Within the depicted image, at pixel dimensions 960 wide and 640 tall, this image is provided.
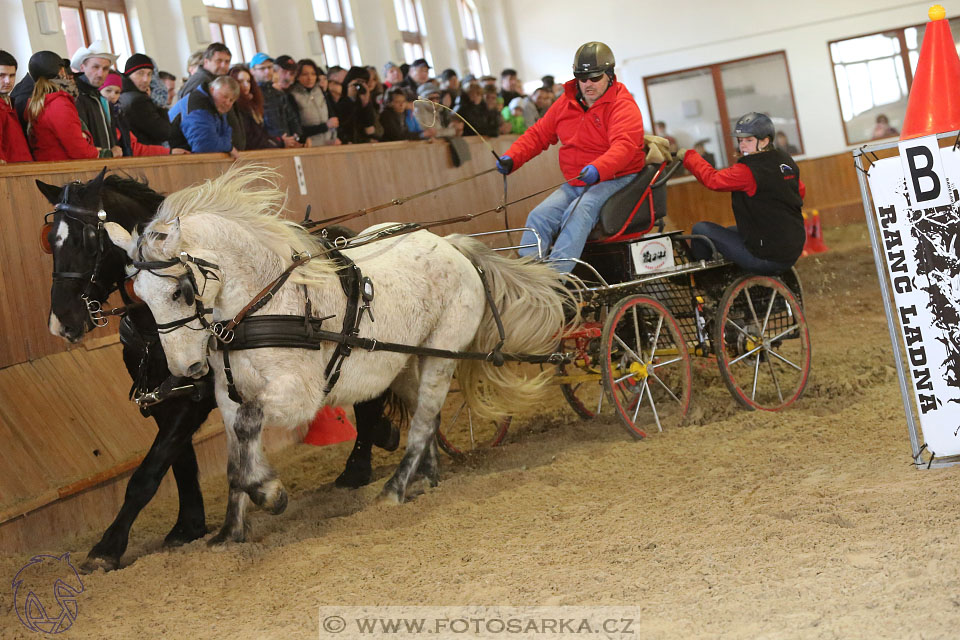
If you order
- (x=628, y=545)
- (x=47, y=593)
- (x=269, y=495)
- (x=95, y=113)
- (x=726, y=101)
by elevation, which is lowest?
(x=628, y=545)

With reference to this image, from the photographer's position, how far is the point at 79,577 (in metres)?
4.25

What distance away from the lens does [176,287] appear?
13.4 feet

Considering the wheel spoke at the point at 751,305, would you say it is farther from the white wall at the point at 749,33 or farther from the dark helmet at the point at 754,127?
the white wall at the point at 749,33

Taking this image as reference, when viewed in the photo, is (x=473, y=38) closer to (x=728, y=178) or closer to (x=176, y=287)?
(x=728, y=178)

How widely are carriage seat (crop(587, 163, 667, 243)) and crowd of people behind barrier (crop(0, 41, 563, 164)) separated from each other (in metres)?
1.03

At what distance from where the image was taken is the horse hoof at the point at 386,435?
5832 mm

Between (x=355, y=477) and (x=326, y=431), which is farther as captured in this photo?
(x=355, y=477)

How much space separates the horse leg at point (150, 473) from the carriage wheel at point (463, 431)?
1740 mm

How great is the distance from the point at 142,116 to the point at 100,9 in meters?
4.58

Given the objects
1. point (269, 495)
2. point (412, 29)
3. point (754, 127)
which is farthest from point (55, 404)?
point (412, 29)

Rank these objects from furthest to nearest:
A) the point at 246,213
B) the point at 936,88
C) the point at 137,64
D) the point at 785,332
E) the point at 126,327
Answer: the point at 137,64 → the point at 785,332 → the point at 126,327 → the point at 246,213 → the point at 936,88

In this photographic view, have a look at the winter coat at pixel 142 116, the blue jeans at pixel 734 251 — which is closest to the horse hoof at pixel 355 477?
the blue jeans at pixel 734 251

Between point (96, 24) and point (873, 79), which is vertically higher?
point (96, 24)

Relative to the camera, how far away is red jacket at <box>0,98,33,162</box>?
21.0 ft
